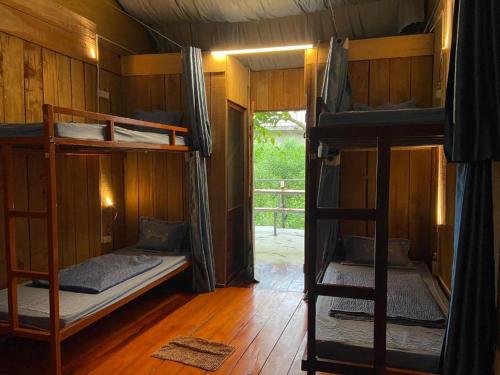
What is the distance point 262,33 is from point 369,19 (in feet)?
3.51

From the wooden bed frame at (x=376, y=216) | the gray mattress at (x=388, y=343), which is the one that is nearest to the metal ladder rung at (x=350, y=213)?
the wooden bed frame at (x=376, y=216)

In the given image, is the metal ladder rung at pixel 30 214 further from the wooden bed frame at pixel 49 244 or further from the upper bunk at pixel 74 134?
the upper bunk at pixel 74 134

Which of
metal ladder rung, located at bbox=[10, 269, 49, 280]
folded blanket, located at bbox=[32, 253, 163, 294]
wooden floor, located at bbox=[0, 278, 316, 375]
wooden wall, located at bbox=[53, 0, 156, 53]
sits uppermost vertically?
wooden wall, located at bbox=[53, 0, 156, 53]

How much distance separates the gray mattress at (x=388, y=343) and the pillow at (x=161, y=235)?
7.11 ft

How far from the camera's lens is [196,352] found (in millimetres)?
2699

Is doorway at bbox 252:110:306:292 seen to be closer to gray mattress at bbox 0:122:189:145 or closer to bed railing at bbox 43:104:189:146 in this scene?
bed railing at bbox 43:104:189:146

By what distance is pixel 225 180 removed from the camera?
4.22m

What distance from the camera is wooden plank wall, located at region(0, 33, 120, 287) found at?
9.66 ft

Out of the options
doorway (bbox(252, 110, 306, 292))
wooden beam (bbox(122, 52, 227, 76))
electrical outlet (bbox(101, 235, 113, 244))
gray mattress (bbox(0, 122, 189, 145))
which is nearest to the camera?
gray mattress (bbox(0, 122, 189, 145))

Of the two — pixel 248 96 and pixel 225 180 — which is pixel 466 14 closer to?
pixel 225 180

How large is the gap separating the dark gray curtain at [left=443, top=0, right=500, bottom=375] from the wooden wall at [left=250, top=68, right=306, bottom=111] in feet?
11.1

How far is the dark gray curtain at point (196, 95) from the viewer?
3.95 metres

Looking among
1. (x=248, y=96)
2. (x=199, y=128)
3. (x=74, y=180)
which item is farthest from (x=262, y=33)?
→ (x=74, y=180)

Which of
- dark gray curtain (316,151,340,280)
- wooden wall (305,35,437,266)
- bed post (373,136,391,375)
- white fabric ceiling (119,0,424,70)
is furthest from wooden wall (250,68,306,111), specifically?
bed post (373,136,391,375)
